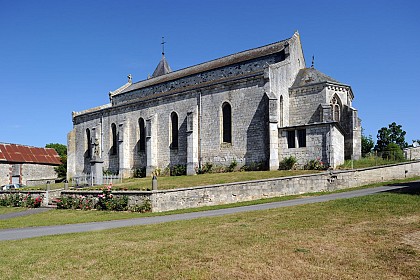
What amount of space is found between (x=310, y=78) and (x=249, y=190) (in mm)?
16046

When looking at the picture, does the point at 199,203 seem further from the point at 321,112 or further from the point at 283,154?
the point at 321,112

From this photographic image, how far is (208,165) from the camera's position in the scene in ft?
102

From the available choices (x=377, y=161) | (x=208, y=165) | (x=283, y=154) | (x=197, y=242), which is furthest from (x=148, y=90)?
(x=197, y=242)

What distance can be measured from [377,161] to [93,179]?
2075 centimetres

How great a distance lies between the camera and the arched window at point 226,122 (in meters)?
30.6

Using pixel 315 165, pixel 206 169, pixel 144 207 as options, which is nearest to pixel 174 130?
pixel 206 169

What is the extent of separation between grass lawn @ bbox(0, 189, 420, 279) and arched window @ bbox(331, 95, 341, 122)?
63.3 ft

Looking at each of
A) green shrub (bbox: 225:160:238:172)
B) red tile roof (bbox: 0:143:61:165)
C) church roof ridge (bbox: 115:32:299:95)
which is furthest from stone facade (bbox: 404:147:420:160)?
red tile roof (bbox: 0:143:61:165)

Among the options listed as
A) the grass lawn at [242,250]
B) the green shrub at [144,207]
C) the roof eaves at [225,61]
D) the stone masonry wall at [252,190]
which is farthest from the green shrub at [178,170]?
the grass lawn at [242,250]

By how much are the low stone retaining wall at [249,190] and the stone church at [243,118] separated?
292cm

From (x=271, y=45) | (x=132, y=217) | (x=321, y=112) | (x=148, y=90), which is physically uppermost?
(x=271, y=45)

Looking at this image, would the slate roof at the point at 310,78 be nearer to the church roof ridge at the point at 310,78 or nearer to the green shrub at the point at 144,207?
the church roof ridge at the point at 310,78

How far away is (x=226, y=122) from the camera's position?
30984 millimetres

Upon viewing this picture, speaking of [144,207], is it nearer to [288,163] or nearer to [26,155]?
[288,163]
